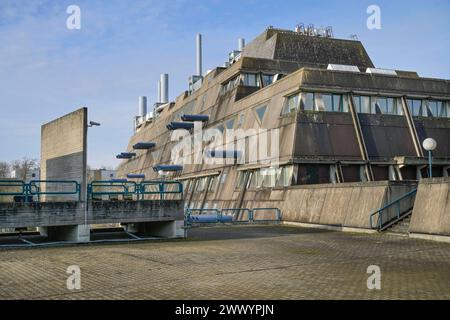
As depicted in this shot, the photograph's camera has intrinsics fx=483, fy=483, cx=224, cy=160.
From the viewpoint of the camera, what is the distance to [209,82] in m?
48.3

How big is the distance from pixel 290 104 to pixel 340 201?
32.8 ft

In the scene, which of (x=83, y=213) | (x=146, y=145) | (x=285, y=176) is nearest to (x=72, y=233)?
(x=83, y=213)

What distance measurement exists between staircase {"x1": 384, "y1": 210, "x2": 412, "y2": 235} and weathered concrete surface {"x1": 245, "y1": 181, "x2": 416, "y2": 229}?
1.34 feet

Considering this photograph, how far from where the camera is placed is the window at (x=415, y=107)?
108 feet

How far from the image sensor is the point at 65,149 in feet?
62.4

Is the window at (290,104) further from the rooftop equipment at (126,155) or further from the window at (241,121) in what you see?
the rooftop equipment at (126,155)

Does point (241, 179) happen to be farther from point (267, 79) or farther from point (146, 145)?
point (146, 145)

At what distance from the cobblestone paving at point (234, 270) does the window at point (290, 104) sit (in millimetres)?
14505

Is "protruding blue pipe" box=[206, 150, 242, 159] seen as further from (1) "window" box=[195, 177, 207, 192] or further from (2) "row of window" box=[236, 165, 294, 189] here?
(1) "window" box=[195, 177, 207, 192]

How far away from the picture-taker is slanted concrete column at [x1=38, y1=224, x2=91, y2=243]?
17.7 meters

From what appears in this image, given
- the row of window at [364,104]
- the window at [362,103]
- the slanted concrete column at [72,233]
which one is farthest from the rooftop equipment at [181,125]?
the slanted concrete column at [72,233]

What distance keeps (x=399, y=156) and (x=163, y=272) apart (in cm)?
2349

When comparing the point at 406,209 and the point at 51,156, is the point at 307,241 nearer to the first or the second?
the point at 406,209
